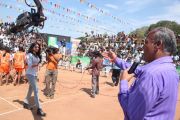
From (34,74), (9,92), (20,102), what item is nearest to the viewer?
(34,74)

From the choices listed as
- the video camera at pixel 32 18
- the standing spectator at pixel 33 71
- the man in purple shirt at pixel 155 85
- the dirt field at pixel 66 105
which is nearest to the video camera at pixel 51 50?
the standing spectator at pixel 33 71

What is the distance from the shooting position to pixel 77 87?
12523 millimetres

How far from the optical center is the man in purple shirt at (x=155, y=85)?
6.66 feet

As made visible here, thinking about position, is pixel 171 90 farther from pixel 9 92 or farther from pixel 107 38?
pixel 107 38

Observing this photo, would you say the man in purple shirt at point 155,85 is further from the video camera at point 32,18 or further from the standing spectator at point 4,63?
the standing spectator at point 4,63

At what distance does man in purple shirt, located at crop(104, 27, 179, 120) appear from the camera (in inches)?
80.0

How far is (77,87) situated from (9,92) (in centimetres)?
327

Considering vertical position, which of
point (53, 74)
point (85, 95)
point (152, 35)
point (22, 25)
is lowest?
point (85, 95)

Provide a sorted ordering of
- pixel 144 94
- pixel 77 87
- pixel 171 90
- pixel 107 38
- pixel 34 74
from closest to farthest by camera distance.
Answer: pixel 144 94
pixel 171 90
pixel 34 74
pixel 77 87
pixel 107 38

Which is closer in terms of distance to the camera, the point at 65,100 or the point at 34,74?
the point at 34,74

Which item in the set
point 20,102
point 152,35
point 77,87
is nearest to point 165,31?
point 152,35

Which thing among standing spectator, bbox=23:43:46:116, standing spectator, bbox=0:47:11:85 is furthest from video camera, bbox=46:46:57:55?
standing spectator, bbox=0:47:11:85

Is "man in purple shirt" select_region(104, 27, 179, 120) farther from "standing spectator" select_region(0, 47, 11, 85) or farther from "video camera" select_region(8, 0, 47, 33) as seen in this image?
"standing spectator" select_region(0, 47, 11, 85)

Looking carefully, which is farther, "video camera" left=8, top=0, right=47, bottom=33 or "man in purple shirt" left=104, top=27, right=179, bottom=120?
"video camera" left=8, top=0, right=47, bottom=33
